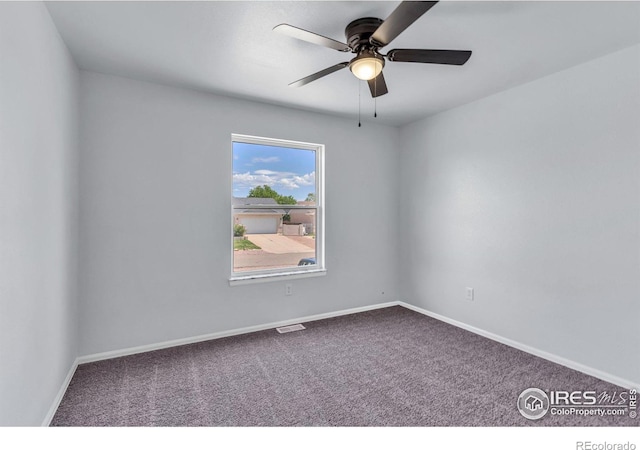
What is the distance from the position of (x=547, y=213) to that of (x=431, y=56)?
1.78m

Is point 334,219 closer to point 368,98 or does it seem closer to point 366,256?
point 366,256

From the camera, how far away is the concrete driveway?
3545mm

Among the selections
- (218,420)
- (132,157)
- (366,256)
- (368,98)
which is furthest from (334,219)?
(218,420)

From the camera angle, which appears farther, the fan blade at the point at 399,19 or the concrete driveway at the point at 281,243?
the concrete driveway at the point at 281,243

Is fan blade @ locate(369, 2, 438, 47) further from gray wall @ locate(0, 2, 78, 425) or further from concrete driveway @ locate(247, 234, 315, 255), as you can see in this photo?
concrete driveway @ locate(247, 234, 315, 255)

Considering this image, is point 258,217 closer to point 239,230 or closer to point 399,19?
point 239,230

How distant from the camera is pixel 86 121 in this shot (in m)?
2.65

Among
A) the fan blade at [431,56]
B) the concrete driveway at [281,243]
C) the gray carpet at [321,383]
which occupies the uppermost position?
the fan blade at [431,56]

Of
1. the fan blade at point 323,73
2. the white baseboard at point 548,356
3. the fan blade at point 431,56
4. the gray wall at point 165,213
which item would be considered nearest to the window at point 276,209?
the gray wall at point 165,213

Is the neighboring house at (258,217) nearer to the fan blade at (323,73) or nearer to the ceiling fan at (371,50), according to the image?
the fan blade at (323,73)

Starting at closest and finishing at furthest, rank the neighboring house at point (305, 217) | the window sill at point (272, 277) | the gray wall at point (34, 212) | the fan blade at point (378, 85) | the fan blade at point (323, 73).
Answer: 1. the gray wall at point (34, 212)
2. the fan blade at point (323, 73)
3. the fan blade at point (378, 85)
4. the window sill at point (272, 277)
5. the neighboring house at point (305, 217)

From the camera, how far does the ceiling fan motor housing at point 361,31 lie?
74.9 inches

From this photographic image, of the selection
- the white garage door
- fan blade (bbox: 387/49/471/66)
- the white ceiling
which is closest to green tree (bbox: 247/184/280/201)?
the white garage door

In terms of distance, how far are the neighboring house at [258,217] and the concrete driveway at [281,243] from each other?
0.06 m
